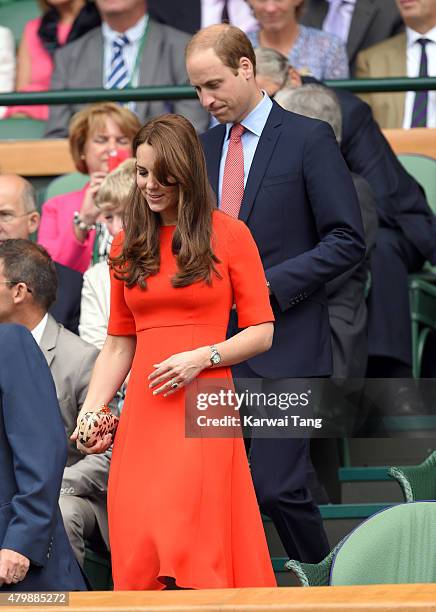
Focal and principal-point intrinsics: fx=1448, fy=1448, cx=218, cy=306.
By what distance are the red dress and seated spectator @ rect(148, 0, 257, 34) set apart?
4.48 meters

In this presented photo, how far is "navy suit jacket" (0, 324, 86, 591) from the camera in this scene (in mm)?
3867

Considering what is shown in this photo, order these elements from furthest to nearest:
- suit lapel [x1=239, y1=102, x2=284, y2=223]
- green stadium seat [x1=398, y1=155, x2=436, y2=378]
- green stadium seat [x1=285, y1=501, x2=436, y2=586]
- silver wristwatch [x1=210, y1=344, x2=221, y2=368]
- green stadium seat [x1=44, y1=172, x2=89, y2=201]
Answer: green stadium seat [x1=44, y1=172, x2=89, y2=201]
green stadium seat [x1=398, y1=155, x2=436, y2=378]
suit lapel [x1=239, y1=102, x2=284, y2=223]
silver wristwatch [x1=210, y1=344, x2=221, y2=368]
green stadium seat [x1=285, y1=501, x2=436, y2=586]

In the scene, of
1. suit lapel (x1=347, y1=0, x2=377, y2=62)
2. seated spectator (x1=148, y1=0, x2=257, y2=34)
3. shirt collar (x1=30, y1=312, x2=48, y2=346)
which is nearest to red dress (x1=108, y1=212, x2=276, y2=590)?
shirt collar (x1=30, y1=312, x2=48, y2=346)

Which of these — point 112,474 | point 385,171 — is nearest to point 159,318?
point 112,474

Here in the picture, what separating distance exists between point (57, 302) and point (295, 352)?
5.26ft

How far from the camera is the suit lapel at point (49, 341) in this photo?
498 centimetres

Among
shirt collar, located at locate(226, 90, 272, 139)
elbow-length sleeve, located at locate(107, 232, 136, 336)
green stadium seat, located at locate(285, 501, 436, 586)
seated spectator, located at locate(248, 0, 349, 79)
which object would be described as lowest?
green stadium seat, located at locate(285, 501, 436, 586)

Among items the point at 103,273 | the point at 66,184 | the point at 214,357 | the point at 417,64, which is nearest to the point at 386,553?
the point at 214,357

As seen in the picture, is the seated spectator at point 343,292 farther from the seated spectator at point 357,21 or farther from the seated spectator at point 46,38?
Result: the seated spectator at point 46,38

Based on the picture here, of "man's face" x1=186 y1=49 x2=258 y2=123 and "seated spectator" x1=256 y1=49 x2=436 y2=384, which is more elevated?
"man's face" x1=186 y1=49 x2=258 y2=123

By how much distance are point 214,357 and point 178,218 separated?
40 cm

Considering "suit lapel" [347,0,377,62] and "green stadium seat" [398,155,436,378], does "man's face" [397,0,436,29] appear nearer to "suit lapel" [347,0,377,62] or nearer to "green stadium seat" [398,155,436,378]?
"suit lapel" [347,0,377,62]

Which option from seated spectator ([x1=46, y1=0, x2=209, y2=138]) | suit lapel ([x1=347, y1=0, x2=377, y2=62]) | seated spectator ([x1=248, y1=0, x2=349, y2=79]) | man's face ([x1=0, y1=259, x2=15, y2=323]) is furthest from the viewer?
suit lapel ([x1=347, y1=0, x2=377, y2=62])

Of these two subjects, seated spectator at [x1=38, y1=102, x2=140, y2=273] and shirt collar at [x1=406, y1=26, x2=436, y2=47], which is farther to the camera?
shirt collar at [x1=406, y1=26, x2=436, y2=47]
